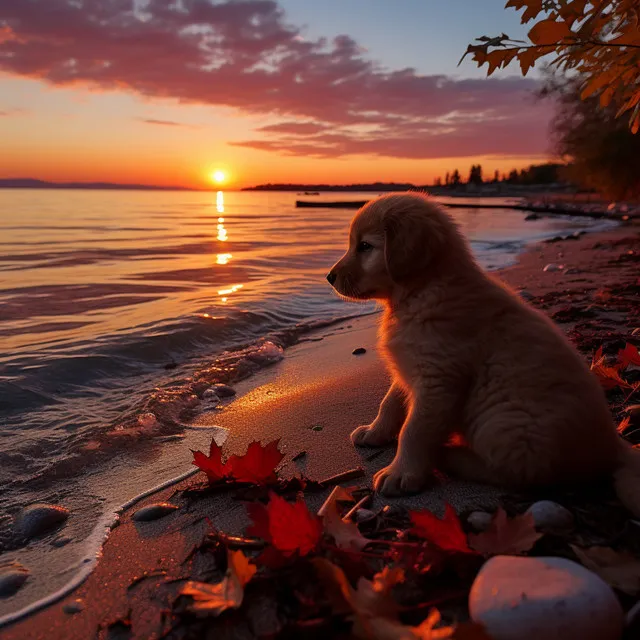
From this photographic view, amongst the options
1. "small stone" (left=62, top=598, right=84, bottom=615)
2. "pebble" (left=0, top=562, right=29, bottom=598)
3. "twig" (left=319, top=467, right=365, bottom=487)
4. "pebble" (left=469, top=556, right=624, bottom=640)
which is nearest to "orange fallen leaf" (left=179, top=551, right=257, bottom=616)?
"small stone" (left=62, top=598, right=84, bottom=615)


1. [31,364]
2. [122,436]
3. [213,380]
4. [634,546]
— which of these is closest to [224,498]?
[122,436]

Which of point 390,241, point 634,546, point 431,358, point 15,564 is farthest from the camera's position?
point 390,241

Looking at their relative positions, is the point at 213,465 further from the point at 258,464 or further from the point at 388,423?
the point at 388,423

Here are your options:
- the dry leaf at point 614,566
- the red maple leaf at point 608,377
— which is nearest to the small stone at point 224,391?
the red maple leaf at point 608,377

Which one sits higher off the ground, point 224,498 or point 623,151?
point 623,151

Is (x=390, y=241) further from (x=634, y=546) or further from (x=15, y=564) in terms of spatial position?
(x=15, y=564)

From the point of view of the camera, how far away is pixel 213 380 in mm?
5387

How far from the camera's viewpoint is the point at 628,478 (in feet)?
7.72

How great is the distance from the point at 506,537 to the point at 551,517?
1.11ft

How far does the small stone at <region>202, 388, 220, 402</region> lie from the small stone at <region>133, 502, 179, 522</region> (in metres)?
2.13

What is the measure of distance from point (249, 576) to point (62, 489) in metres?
1.94

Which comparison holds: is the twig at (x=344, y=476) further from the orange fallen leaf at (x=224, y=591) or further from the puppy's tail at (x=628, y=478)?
the puppy's tail at (x=628, y=478)

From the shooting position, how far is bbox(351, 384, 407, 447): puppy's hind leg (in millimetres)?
3287

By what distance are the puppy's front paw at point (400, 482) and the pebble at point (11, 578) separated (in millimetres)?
1616
